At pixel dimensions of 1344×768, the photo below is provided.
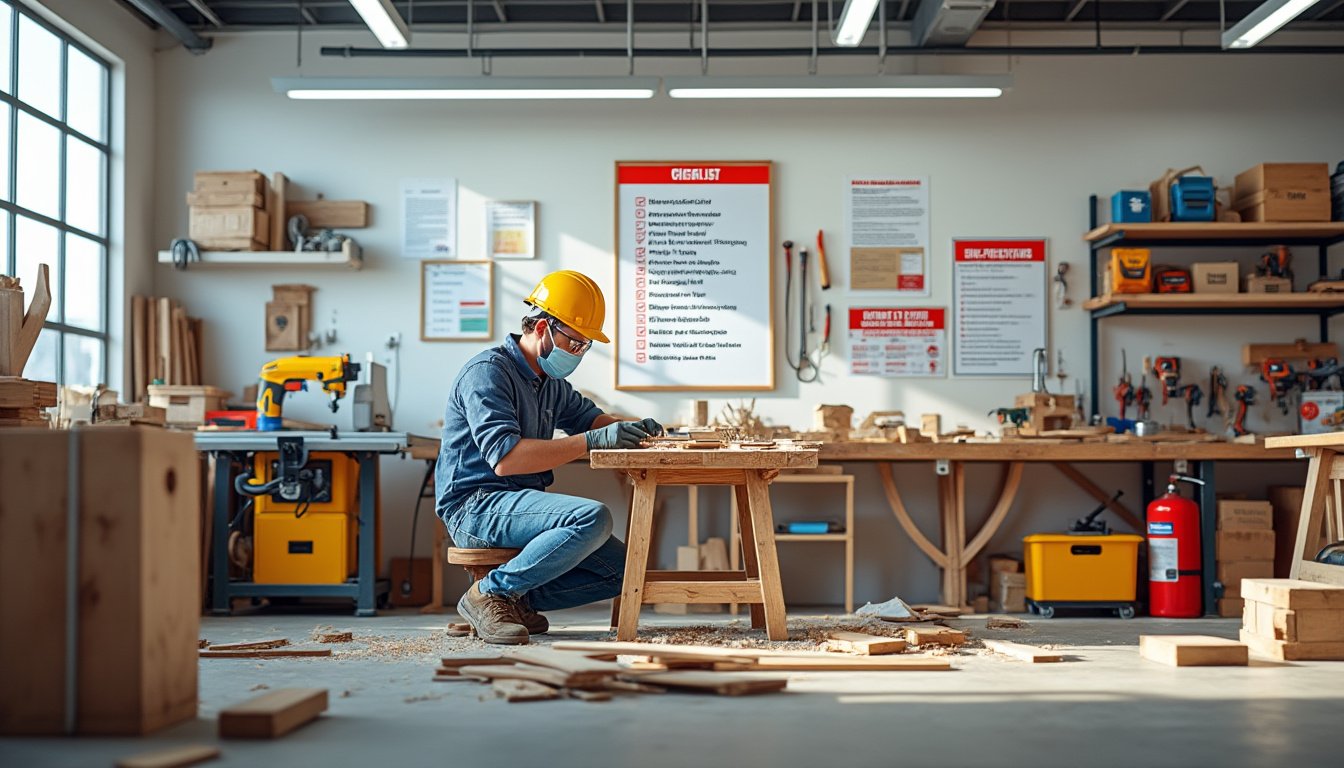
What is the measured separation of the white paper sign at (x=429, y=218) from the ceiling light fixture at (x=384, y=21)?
45.3 inches

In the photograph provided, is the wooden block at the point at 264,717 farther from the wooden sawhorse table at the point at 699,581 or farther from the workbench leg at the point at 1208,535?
the workbench leg at the point at 1208,535

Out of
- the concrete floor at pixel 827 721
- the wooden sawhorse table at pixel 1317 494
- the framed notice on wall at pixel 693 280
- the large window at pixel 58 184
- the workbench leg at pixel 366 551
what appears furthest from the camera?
the framed notice on wall at pixel 693 280

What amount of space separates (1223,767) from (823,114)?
16.7ft

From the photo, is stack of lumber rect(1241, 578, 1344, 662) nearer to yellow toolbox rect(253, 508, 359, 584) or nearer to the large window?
yellow toolbox rect(253, 508, 359, 584)

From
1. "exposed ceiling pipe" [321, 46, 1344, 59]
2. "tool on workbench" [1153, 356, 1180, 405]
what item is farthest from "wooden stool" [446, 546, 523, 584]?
"tool on workbench" [1153, 356, 1180, 405]

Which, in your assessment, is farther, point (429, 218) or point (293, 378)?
point (429, 218)

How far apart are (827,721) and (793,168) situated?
14.9 feet

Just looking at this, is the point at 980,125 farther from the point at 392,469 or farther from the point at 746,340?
the point at 392,469

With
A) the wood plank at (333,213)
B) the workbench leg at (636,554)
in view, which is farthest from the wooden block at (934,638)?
the wood plank at (333,213)

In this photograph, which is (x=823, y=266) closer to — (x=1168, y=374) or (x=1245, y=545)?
(x=1168, y=374)

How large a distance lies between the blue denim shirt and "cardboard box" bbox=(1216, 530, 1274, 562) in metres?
3.46

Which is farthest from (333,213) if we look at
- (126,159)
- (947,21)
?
(947,21)

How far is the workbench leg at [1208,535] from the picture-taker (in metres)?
6.12

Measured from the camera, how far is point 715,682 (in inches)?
129
